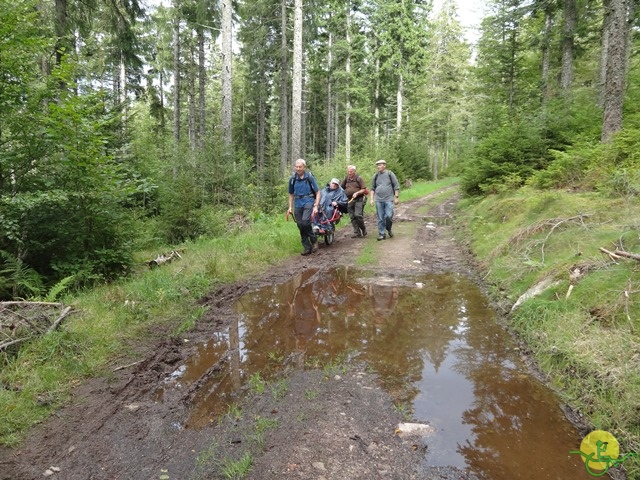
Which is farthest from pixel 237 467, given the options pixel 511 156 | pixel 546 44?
pixel 546 44

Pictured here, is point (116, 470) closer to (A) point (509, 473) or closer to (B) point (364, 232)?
(A) point (509, 473)

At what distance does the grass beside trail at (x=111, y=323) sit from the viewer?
351cm

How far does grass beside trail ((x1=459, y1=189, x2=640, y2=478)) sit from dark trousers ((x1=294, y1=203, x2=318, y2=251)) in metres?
4.03

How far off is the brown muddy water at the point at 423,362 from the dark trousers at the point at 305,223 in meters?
2.71

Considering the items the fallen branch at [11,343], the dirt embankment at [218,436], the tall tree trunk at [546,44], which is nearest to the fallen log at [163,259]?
the fallen branch at [11,343]

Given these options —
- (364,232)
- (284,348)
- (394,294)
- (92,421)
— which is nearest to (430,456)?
(284,348)

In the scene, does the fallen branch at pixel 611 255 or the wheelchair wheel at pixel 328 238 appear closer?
the fallen branch at pixel 611 255

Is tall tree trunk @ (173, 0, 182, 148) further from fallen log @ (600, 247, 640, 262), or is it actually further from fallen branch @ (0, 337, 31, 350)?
fallen log @ (600, 247, 640, 262)

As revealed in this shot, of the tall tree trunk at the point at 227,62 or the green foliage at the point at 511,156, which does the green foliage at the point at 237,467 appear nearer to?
the green foliage at the point at 511,156

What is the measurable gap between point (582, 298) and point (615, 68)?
8.11m

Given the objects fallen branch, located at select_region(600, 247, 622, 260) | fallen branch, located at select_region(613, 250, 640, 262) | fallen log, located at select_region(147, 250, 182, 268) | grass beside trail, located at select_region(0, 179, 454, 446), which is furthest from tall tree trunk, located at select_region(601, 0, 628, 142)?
fallen log, located at select_region(147, 250, 182, 268)

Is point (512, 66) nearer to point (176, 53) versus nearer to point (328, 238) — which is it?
point (328, 238)

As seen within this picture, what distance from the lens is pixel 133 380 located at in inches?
156

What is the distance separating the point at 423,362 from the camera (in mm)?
4250
